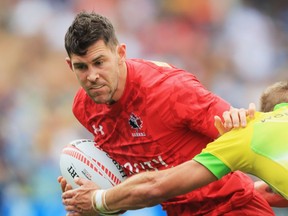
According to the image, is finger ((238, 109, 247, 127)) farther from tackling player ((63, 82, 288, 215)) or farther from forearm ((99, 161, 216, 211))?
forearm ((99, 161, 216, 211))

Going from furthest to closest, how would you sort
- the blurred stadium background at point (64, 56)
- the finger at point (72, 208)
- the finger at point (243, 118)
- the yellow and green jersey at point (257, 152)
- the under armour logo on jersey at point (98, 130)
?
the blurred stadium background at point (64, 56)
the under armour logo on jersey at point (98, 130)
the finger at point (72, 208)
the finger at point (243, 118)
the yellow and green jersey at point (257, 152)

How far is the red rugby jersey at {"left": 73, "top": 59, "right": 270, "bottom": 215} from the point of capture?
3596 mm

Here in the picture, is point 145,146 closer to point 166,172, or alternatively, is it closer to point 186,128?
point 186,128

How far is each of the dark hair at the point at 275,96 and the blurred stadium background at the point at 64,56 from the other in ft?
7.93

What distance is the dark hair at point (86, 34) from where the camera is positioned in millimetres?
3697

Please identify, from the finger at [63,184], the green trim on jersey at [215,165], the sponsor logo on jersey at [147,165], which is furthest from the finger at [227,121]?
the finger at [63,184]

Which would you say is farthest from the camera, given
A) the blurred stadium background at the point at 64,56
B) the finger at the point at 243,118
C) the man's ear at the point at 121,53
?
the blurred stadium background at the point at 64,56

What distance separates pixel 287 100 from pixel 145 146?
0.87m

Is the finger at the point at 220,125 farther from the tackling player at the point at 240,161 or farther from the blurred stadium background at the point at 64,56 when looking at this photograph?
the blurred stadium background at the point at 64,56

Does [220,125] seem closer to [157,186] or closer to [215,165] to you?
[215,165]

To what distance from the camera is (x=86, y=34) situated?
373cm

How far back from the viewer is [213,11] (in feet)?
24.1

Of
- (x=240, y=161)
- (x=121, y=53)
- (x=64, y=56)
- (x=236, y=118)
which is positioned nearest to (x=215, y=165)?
(x=240, y=161)

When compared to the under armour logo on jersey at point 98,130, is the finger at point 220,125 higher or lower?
lower
